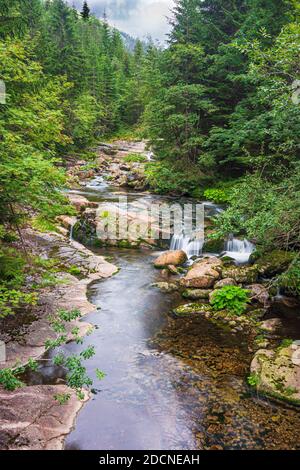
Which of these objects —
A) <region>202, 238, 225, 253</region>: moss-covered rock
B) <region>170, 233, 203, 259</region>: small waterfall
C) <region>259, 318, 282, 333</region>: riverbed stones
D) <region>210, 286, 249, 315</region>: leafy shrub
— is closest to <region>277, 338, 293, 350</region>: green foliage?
<region>259, 318, 282, 333</region>: riverbed stones

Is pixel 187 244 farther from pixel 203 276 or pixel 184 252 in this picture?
pixel 203 276

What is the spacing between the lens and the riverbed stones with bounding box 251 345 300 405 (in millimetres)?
6398

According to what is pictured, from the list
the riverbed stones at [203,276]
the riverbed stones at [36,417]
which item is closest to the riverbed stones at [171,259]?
the riverbed stones at [203,276]

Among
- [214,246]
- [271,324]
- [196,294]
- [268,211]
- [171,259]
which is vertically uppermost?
[268,211]

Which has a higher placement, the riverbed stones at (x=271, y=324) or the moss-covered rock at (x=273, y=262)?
the moss-covered rock at (x=273, y=262)

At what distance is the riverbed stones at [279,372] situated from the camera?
21.0 ft

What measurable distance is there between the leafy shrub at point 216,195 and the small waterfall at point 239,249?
6.10 meters

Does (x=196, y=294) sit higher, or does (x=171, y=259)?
(x=171, y=259)

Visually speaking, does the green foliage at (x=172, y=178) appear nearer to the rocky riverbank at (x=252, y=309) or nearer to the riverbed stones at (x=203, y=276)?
the rocky riverbank at (x=252, y=309)

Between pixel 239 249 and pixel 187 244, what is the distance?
232cm

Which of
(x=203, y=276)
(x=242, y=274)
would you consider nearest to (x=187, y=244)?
(x=203, y=276)

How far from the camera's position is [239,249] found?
46.1 feet

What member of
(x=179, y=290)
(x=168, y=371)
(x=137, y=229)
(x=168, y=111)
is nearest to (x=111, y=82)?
(x=168, y=111)

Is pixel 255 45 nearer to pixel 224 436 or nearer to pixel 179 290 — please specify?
pixel 179 290
